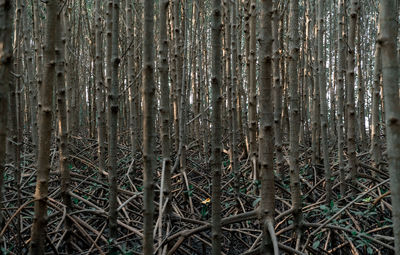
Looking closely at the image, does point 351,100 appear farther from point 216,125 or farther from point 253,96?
point 216,125

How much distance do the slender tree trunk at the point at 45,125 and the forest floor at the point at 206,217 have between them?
23 cm

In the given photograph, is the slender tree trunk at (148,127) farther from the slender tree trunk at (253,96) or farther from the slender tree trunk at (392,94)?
the slender tree trunk at (253,96)

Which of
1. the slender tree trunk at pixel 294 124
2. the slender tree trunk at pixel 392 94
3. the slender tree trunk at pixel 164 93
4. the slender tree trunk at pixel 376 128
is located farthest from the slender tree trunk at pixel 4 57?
the slender tree trunk at pixel 376 128

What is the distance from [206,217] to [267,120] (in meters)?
1.41

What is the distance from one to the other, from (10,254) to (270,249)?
116cm

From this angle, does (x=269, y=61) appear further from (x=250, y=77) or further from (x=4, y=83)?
(x=250, y=77)

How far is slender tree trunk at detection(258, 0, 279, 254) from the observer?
1474 mm

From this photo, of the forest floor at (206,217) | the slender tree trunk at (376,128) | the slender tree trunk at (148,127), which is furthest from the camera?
the slender tree trunk at (376,128)

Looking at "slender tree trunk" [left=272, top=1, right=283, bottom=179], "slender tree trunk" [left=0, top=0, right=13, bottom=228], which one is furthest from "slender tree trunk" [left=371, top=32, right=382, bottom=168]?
"slender tree trunk" [left=0, top=0, right=13, bottom=228]

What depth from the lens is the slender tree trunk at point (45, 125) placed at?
4.56 ft

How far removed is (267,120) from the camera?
150cm

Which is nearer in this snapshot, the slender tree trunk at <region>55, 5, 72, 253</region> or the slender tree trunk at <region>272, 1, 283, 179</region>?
the slender tree trunk at <region>55, 5, 72, 253</region>

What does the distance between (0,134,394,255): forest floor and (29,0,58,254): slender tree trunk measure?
23 centimetres

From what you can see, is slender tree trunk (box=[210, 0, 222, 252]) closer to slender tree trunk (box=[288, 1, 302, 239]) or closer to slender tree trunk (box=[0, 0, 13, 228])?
slender tree trunk (box=[288, 1, 302, 239])
